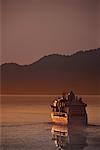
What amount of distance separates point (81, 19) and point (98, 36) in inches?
5.5

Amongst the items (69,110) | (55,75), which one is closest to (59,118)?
(69,110)

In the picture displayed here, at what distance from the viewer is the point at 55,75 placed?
6.81 ft

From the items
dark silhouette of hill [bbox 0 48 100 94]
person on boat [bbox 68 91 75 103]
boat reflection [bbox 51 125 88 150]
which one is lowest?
boat reflection [bbox 51 125 88 150]

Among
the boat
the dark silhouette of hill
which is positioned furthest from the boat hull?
the dark silhouette of hill

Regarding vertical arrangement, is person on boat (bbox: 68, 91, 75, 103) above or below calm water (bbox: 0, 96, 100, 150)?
above

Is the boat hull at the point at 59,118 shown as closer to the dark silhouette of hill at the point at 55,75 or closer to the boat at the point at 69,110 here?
the boat at the point at 69,110

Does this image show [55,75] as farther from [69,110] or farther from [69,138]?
[69,138]

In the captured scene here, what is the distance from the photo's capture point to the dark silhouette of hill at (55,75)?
2.04 meters

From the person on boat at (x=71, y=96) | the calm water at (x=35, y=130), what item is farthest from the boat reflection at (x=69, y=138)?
the person on boat at (x=71, y=96)

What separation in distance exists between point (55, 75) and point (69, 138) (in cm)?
36

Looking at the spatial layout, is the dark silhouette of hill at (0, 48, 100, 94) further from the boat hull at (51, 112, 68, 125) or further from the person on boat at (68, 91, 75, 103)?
the boat hull at (51, 112, 68, 125)

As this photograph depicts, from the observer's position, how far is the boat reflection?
6.53 ft

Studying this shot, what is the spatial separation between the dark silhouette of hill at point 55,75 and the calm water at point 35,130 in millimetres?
58

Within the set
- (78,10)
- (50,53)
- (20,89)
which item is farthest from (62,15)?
(20,89)
